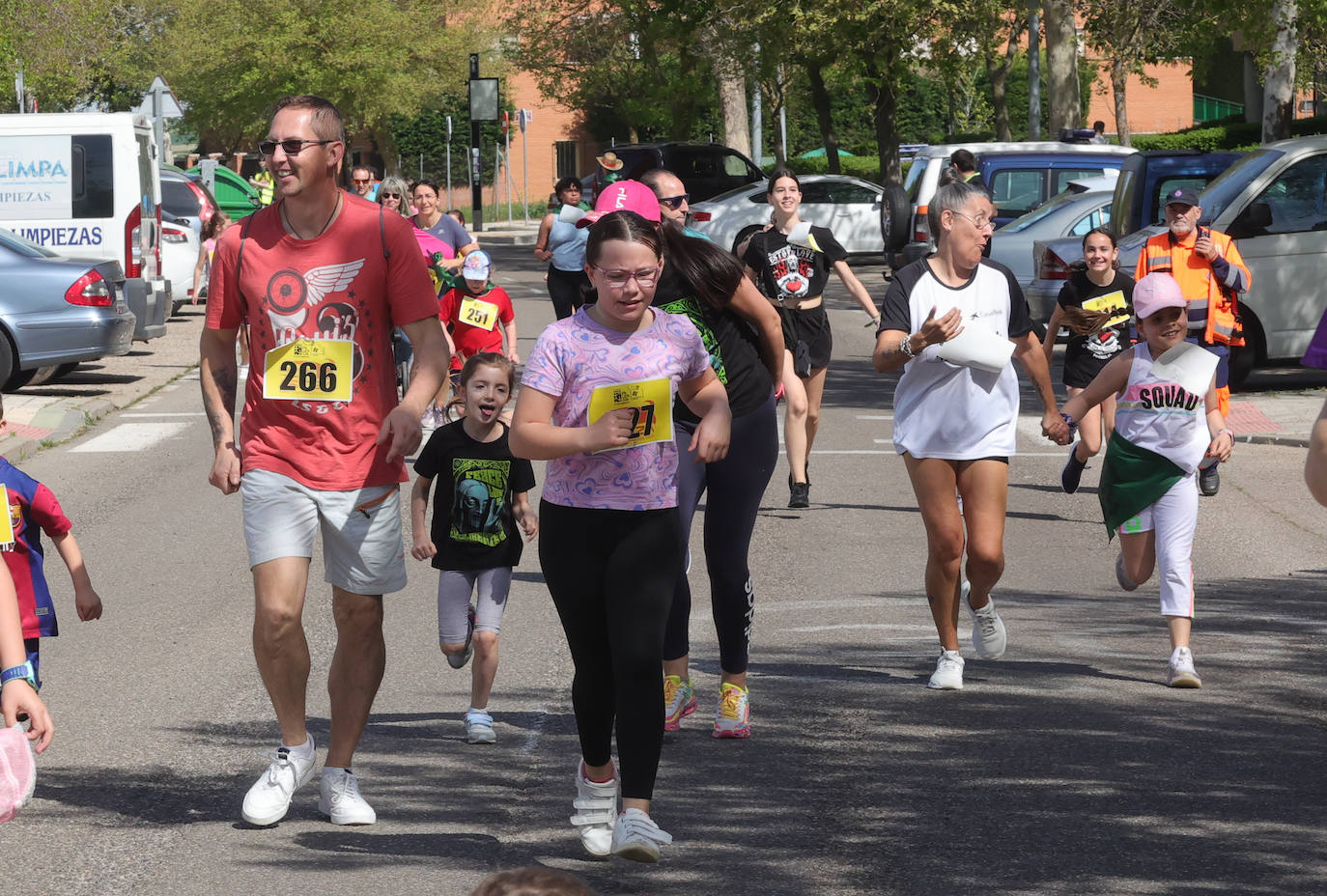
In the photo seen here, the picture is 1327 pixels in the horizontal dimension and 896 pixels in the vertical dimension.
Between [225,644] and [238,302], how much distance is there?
2.93 metres

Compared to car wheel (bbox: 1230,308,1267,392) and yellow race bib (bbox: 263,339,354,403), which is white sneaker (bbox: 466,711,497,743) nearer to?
yellow race bib (bbox: 263,339,354,403)

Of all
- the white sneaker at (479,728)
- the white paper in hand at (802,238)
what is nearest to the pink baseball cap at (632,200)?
the white sneaker at (479,728)

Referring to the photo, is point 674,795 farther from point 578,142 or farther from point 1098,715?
point 578,142

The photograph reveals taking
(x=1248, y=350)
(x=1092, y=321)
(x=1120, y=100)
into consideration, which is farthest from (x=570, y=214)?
(x=1120, y=100)

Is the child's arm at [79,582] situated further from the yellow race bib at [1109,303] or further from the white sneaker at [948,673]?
the yellow race bib at [1109,303]

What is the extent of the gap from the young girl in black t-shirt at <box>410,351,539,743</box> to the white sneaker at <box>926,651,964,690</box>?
69.5 inches

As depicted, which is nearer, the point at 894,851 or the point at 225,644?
the point at 894,851

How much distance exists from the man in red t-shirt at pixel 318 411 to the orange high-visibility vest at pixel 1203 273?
7.04 meters

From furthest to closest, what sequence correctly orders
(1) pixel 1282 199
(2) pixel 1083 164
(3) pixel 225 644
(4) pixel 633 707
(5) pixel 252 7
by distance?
(5) pixel 252 7 → (2) pixel 1083 164 → (1) pixel 1282 199 → (3) pixel 225 644 → (4) pixel 633 707

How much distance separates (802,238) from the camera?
10828mm

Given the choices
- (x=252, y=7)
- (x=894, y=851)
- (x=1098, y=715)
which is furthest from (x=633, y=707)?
(x=252, y=7)

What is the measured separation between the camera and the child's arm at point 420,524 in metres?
6.30

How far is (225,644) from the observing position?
8.05m

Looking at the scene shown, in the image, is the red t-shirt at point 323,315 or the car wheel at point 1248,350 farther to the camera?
the car wheel at point 1248,350
